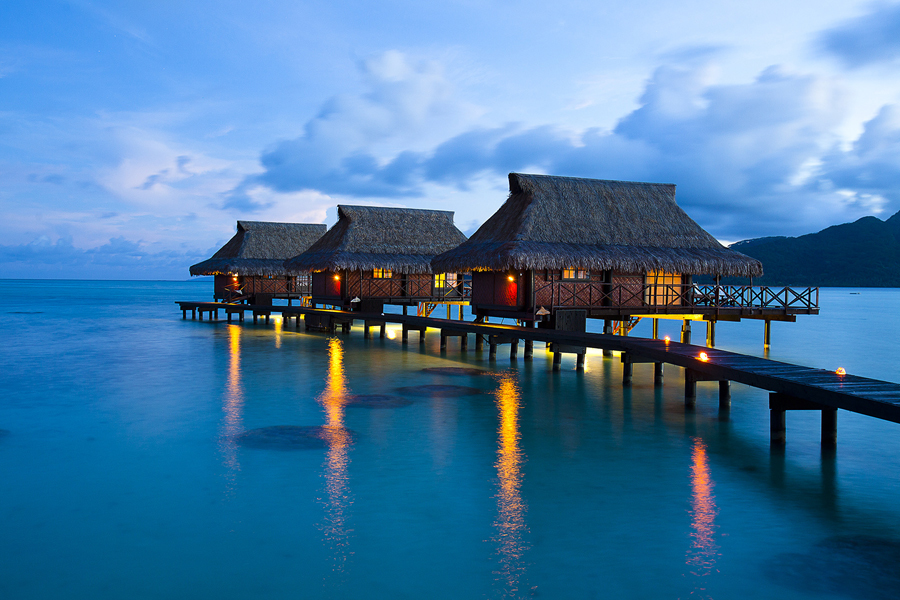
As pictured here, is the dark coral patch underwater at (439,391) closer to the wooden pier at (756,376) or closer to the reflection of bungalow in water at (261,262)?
the wooden pier at (756,376)

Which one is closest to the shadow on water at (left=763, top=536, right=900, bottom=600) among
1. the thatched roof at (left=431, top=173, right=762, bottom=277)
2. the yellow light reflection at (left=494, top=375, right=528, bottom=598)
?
the yellow light reflection at (left=494, top=375, right=528, bottom=598)

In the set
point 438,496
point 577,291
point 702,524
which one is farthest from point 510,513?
point 577,291

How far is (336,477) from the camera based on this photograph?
27.6 ft

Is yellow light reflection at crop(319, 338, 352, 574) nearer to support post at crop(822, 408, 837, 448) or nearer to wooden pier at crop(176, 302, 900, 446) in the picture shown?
wooden pier at crop(176, 302, 900, 446)

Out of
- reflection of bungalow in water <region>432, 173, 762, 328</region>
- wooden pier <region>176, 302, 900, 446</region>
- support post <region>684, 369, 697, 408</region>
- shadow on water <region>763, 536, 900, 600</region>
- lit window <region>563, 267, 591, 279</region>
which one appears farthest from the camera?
lit window <region>563, 267, 591, 279</region>

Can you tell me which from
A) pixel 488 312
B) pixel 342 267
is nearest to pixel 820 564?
pixel 488 312

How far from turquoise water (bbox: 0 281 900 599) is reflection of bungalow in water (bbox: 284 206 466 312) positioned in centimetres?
1309

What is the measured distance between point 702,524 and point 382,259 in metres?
23.0

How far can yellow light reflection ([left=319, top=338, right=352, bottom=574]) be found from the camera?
632cm

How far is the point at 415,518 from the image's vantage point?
710 cm

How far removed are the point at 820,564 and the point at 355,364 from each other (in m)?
15.3

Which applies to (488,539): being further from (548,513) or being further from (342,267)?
→ (342,267)

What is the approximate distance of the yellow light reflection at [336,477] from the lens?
6324 mm

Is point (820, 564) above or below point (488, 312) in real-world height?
below
